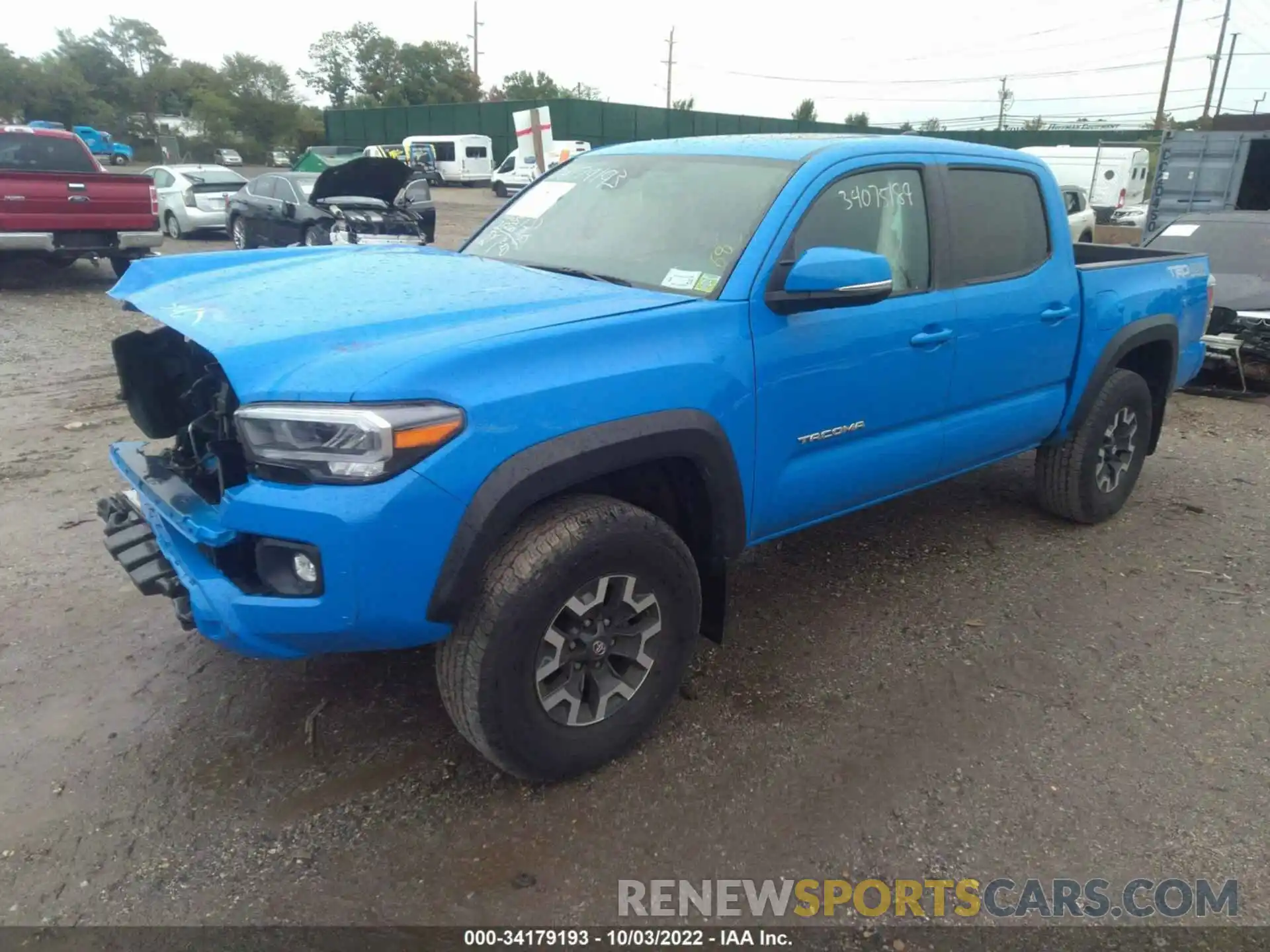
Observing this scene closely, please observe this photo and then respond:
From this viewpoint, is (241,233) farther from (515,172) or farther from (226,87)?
(226,87)

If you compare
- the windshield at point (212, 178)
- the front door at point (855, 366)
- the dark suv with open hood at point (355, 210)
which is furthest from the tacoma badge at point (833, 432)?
the windshield at point (212, 178)

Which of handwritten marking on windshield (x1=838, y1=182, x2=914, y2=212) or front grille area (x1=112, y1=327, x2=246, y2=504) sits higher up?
handwritten marking on windshield (x1=838, y1=182, x2=914, y2=212)

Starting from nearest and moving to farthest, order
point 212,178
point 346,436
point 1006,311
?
point 346,436, point 1006,311, point 212,178

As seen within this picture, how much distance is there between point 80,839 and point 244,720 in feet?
1.99

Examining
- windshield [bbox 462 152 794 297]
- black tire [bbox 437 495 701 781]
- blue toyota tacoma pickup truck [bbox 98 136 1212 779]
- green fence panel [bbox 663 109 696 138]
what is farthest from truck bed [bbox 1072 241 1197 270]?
green fence panel [bbox 663 109 696 138]

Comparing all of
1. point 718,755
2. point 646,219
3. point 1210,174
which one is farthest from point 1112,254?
point 1210,174

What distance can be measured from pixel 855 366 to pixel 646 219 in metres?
0.94

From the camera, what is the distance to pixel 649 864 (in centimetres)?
247

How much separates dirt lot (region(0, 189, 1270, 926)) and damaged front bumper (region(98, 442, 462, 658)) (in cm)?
58

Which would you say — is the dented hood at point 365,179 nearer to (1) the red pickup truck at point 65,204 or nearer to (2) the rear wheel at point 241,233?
(1) the red pickup truck at point 65,204

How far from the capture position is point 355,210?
473 inches

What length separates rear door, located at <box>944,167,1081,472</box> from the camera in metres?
3.70

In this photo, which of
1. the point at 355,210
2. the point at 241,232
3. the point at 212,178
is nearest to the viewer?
the point at 355,210

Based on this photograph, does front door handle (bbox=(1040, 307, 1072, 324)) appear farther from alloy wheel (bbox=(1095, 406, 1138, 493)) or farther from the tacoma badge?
the tacoma badge
